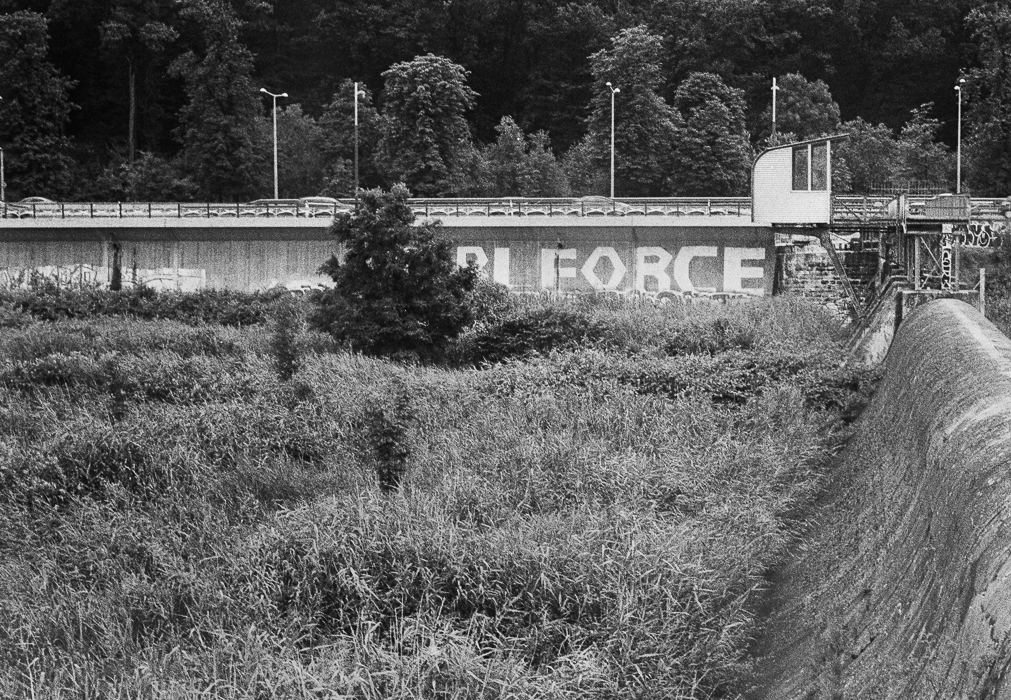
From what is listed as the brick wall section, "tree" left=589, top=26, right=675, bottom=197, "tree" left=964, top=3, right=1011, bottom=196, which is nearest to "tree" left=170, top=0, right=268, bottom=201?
"tree" left=589, top=26, right=675, bottom=197

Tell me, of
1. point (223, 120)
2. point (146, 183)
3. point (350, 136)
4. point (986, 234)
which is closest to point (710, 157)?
point (350, 136)

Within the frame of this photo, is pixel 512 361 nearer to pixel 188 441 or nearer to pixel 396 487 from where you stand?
pixel 188 441

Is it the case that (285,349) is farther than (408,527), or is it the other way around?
(285,349)

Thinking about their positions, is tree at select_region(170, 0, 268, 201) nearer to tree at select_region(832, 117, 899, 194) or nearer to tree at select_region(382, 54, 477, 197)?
tree at select_region(382, 54, 477, 197)

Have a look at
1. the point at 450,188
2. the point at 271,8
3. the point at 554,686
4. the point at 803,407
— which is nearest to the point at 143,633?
the point at 554,686

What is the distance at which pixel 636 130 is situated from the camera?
6394 centimetres

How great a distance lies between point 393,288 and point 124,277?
18666mm

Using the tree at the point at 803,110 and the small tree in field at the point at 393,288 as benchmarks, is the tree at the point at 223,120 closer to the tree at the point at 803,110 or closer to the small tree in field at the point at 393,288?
the tree at the point at 803,110

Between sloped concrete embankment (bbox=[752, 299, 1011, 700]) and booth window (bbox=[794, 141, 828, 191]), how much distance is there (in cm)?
2303

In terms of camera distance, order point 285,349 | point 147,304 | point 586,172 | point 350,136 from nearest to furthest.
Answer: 1. point 285,349
2. point 147,304
3. point 350,136
4. point 586,172

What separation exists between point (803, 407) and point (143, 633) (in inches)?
516

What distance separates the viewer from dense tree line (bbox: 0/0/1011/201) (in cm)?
6400

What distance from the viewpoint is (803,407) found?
21156mm

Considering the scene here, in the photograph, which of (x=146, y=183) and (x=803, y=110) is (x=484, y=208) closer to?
(x=146, y=183)
